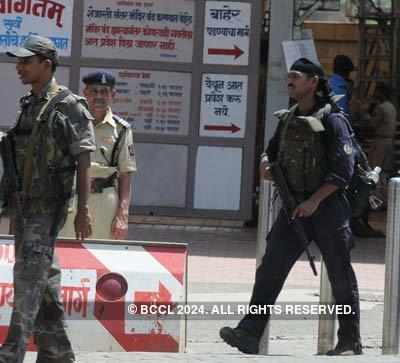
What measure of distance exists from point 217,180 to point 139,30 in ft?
6.14

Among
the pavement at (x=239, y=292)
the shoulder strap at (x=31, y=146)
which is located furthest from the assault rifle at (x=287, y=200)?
the shoulder strap at (x=31, y=146)

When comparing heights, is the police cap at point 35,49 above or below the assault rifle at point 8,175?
above

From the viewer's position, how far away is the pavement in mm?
7266

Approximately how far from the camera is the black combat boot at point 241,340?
24.9 ft

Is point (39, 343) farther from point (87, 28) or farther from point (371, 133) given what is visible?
point (371, 133)

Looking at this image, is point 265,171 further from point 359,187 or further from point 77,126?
point 77,126

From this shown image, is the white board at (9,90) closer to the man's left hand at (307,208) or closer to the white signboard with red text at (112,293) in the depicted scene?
the white signboard with red text at (112,293)

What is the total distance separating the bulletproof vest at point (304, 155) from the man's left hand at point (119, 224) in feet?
3.64

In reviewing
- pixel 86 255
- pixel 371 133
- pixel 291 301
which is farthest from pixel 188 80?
pixel 86 255

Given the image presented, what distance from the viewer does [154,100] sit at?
14.3m

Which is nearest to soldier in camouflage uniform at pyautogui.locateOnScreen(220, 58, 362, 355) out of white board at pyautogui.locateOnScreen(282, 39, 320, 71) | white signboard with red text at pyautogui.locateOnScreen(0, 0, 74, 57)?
white board at pyautogui.locateOnScreen(282, 39, 320, 71)

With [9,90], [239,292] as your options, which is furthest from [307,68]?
[9,90]

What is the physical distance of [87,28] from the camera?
556 inches

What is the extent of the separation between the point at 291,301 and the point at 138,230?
4.10 metres
